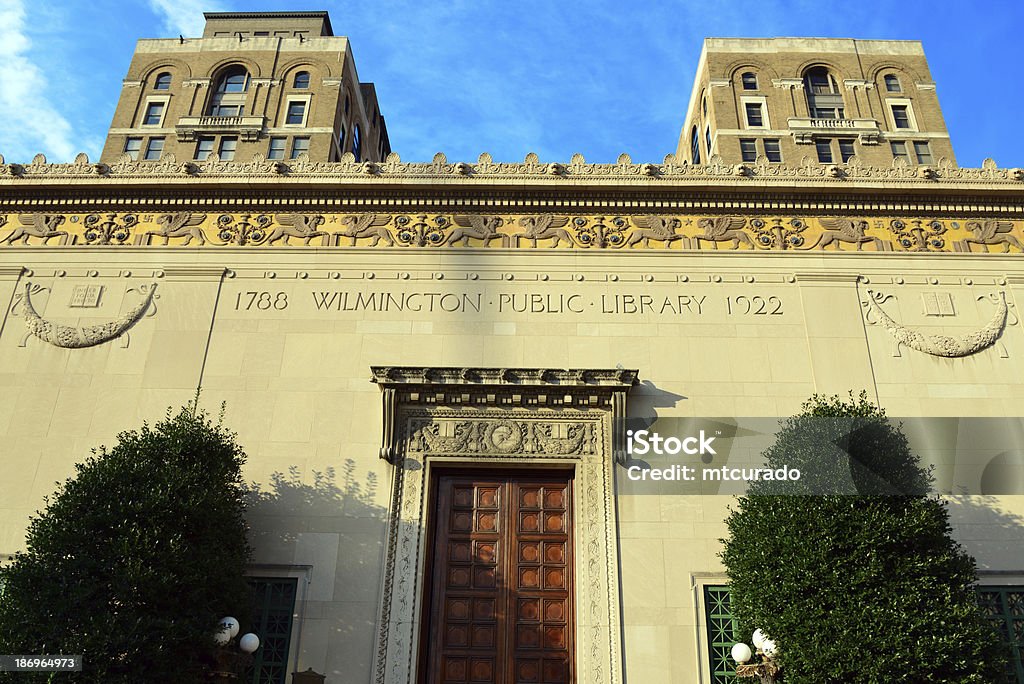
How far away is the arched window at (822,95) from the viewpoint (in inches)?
1293

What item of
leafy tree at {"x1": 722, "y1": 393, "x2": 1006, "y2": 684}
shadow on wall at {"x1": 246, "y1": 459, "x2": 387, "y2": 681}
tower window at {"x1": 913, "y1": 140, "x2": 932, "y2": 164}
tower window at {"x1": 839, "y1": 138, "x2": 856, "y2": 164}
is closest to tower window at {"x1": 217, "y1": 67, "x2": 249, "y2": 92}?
tower window at {"x1": 839, "y1": 138, "x2": 856, "y2": 164}

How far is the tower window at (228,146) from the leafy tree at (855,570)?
29.6 metres

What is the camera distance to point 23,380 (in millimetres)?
11664

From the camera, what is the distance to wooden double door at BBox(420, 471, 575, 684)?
9898mm

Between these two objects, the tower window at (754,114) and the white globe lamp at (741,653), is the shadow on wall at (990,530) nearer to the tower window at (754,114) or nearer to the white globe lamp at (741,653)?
the white globe lamp at (741,653)

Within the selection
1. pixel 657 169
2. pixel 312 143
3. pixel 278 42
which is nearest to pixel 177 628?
pixel 657 169

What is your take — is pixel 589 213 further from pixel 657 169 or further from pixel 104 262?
pixel 104 262

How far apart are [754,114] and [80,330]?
93.0 feet

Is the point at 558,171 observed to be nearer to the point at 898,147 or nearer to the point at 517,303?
the point at 517,303

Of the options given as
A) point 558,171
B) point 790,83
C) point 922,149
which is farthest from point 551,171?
point 922,149

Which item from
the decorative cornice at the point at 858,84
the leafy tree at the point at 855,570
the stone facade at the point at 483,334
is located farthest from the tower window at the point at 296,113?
the leafy tree at the point at 855,570

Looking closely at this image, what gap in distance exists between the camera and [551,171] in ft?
→ 42.8

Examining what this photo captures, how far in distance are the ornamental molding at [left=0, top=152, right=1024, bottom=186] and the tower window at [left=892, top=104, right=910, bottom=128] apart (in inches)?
862

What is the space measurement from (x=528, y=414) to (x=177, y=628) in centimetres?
523
